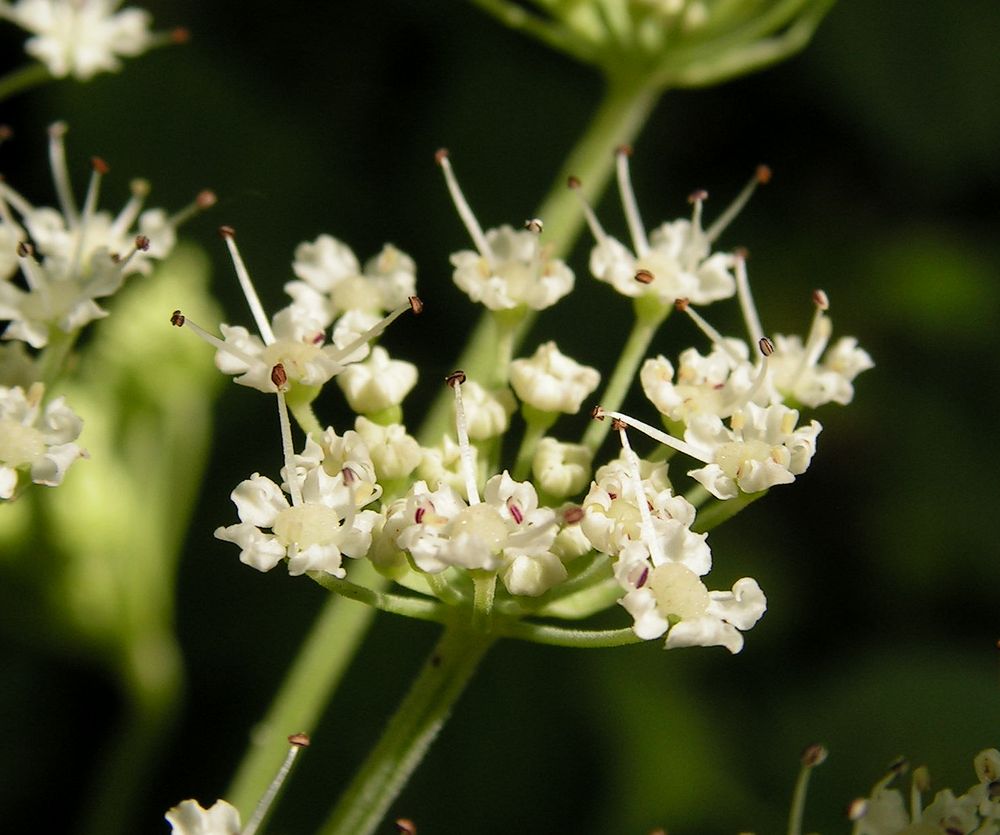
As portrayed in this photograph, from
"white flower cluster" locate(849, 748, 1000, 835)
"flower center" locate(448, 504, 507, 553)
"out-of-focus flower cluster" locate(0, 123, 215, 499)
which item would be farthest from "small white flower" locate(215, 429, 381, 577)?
"white flower cluster" locate(849, 748, 1000, 835)

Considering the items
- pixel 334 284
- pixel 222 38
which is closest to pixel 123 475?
pixel 334 284

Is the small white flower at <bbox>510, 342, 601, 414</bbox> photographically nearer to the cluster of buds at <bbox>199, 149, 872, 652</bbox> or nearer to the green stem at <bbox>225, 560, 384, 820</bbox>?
the cluster of buds at <bbox>199, 149, 872, 652</bbox>

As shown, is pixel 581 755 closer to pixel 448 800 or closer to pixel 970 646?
pixel 448 800

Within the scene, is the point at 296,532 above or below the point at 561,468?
below

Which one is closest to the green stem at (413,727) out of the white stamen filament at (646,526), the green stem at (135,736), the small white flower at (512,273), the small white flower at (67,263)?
the white stamen filament at (646,526)

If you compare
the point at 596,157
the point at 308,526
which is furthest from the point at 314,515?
the point at 596,157

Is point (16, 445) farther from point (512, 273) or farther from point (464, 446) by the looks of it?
point (512, 273)
